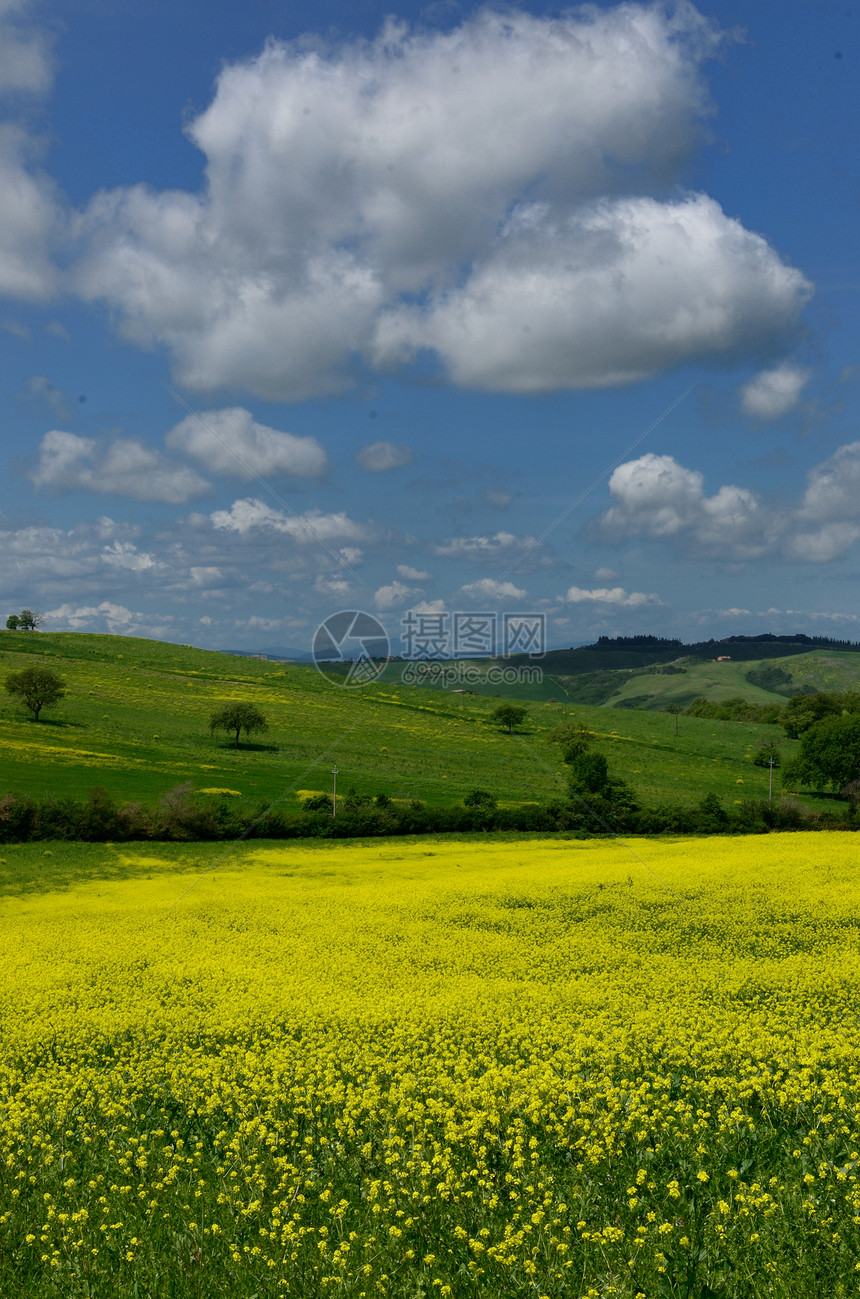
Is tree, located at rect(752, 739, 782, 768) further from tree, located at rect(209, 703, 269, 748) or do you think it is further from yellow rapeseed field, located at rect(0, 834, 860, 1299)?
yellow rapeseed field, located at rect(0, 834, 860, 1299)

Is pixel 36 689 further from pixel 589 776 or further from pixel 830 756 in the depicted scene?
pixel 830 756

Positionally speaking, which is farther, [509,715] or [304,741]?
[509,715]

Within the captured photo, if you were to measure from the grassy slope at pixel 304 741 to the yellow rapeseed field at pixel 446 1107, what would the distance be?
44507mm

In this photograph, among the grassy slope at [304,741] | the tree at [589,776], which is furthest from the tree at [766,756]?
the tree at [589,776]

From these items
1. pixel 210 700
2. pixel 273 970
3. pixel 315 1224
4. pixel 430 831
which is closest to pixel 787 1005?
pixel 315 1224

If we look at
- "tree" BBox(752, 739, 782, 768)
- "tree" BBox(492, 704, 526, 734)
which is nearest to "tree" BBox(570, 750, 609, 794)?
"tree" BBox(752, 739, 782, 768)

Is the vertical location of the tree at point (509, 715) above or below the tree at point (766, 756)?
above

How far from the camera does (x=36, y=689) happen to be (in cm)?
9262

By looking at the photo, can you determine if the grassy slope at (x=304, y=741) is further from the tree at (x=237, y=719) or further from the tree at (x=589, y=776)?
the tree at (x=589, y=776)

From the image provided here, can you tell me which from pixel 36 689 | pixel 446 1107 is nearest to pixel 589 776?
pixel 446 1107

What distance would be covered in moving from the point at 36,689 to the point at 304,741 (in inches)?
1215

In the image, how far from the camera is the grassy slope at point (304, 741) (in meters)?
71.4

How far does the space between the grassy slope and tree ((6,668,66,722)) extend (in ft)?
5.85

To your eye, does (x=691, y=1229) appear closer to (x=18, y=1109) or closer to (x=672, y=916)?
(x=18, y=1109)
